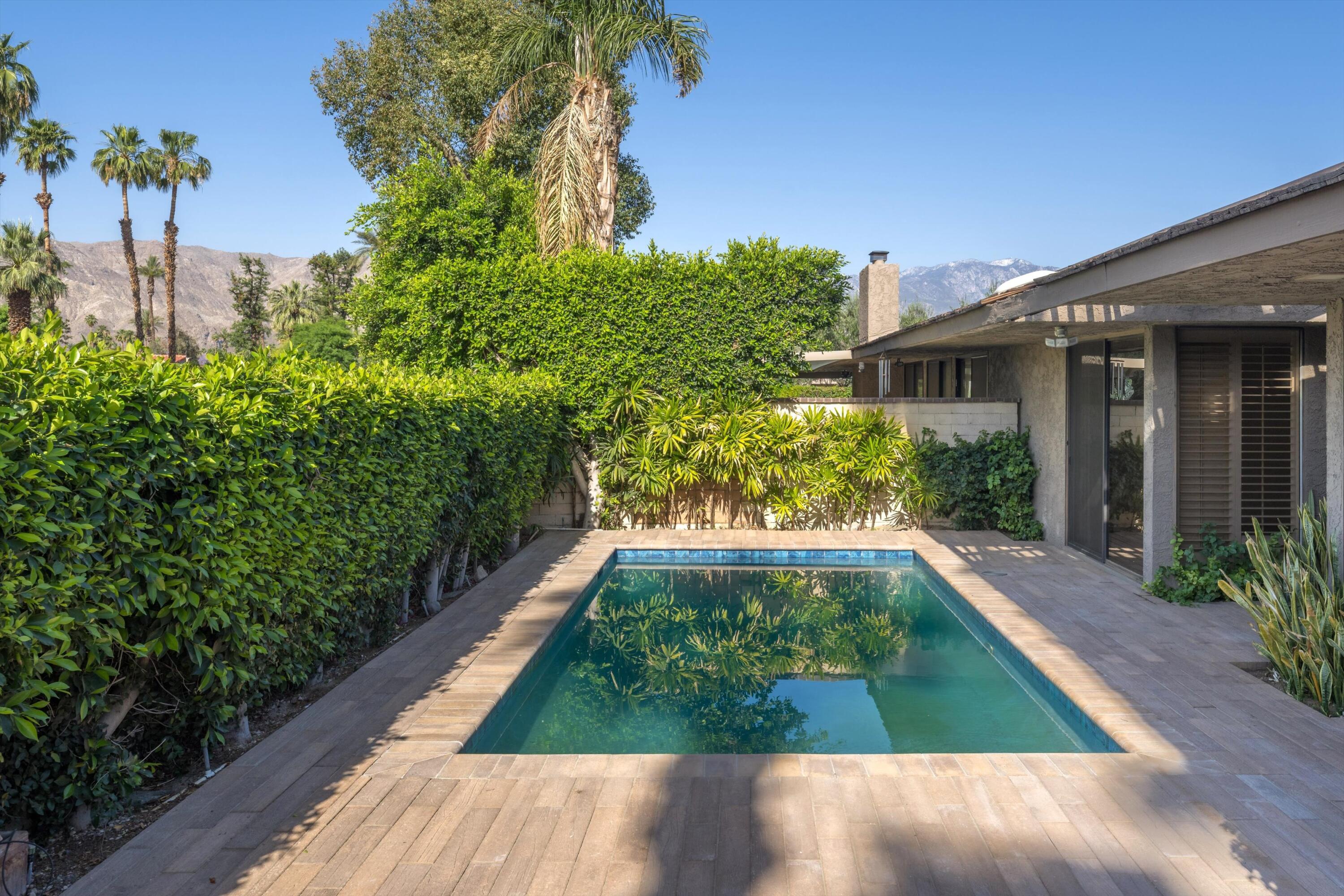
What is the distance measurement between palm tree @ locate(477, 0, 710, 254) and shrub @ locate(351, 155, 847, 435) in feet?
5.16

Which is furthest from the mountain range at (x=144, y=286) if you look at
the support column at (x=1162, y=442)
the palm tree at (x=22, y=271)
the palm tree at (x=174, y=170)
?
the support column at (x=1162, y=442)

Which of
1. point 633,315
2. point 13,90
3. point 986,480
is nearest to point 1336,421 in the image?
point 986,480

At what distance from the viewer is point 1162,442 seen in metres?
8.08

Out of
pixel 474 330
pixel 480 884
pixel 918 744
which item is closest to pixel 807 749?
pixel 918 744

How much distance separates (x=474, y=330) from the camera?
12.7 meters

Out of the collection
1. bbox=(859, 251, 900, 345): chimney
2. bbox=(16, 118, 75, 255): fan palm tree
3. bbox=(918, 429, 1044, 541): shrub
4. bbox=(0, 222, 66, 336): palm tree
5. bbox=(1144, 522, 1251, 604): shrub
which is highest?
bbox=(16, 118, 75, 255): fan palm tree

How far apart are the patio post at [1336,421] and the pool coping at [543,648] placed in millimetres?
1885

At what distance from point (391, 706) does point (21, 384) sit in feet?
9.41

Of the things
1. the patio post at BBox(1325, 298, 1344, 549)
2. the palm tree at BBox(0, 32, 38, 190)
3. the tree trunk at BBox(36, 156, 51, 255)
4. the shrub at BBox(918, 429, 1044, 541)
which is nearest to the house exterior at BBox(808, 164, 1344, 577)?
the patio post at BBox(1325, 298, 1344, 549)

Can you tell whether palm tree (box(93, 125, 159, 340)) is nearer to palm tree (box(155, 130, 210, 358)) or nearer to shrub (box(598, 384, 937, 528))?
palm tree (box(155, 130, 210, 358))

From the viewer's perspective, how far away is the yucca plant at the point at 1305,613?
5.01m

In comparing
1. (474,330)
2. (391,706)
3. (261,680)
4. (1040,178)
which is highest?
(1040,178)

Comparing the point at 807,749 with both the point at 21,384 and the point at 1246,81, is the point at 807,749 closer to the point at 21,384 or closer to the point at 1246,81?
the point at 21,384

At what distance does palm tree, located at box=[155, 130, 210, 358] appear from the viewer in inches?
1401
